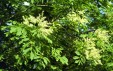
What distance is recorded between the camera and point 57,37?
865 centimetres

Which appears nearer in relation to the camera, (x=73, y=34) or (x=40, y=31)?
(x=40, y=31)

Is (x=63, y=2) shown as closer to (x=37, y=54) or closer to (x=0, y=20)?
(x=37, y=54)

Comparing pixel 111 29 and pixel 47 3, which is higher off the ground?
pixel 47 3

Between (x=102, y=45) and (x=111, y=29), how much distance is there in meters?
1.45

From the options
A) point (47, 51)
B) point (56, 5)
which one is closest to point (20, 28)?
point (47, 51)

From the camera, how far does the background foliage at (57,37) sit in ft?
23.7

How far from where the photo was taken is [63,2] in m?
8.24

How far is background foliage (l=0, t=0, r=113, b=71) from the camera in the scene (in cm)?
721

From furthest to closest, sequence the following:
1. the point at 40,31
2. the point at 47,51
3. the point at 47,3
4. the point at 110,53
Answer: the point at 47,3 < the point at 110,53 < the point at 47,51 < the point at 40,31

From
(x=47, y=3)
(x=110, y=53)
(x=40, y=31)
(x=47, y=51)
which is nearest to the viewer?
(x=40, y=31)

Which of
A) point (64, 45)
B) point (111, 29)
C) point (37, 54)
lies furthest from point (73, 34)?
point (37, 54)

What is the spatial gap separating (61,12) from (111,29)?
1.84 m

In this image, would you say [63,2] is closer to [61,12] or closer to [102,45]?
[61,12]

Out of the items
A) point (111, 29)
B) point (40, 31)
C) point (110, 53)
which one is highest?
point (40, 31)
